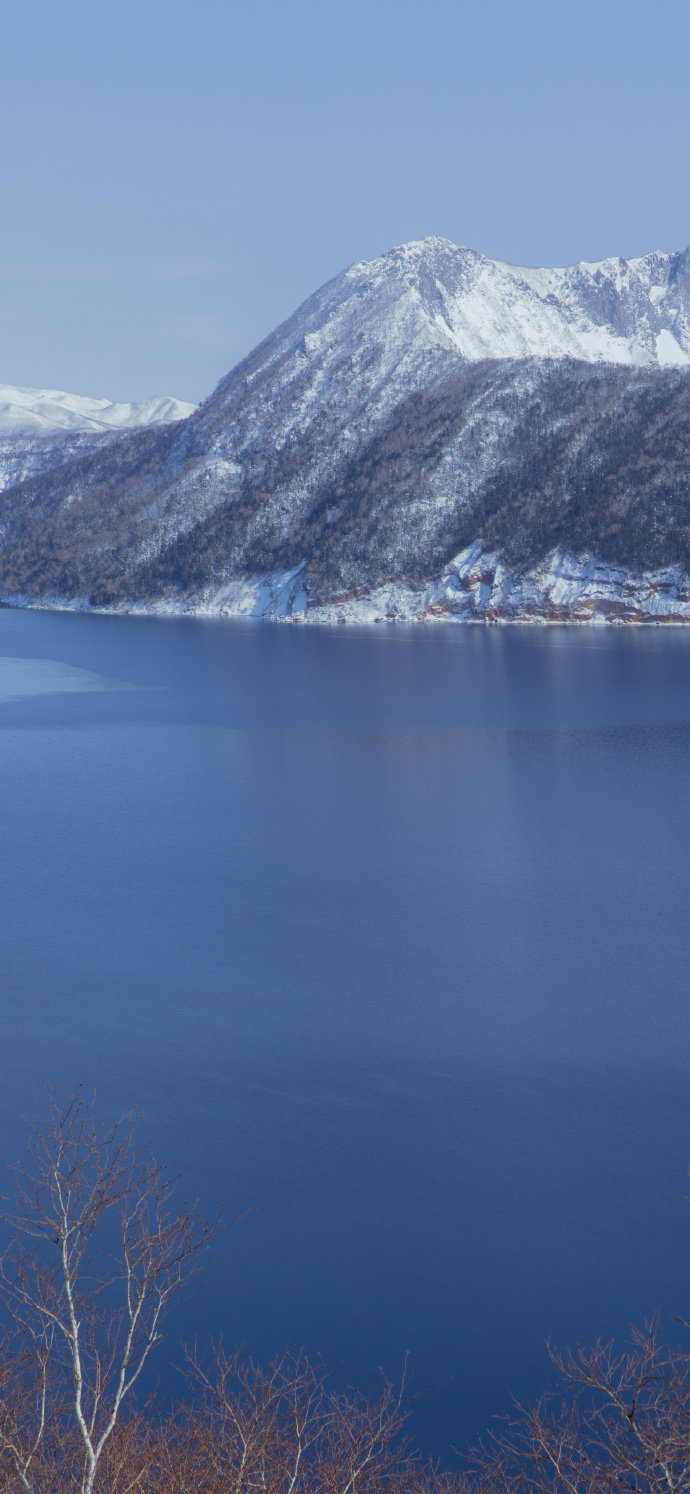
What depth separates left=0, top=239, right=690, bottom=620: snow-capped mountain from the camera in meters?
110

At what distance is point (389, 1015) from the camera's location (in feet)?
61.3

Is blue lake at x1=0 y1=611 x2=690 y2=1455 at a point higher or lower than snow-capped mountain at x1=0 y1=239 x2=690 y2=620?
lower

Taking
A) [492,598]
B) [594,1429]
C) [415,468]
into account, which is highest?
[415,468]

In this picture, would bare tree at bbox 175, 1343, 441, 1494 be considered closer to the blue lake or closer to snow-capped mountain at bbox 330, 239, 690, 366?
the blue lake

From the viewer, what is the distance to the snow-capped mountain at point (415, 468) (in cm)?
11038

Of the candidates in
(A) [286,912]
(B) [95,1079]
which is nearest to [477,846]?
(A) [286,912]

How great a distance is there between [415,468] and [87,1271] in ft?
413

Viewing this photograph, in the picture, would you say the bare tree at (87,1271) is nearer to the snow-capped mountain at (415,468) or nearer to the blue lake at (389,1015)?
the blue lake at (389,1015)

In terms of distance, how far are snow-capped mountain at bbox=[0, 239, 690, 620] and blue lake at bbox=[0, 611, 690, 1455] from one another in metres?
71.0

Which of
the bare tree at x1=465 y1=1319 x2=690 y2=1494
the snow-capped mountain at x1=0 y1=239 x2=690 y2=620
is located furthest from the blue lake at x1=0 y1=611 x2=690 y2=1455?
the snow-capped mountain at x1=0 y1=239 x2=690 y2=620

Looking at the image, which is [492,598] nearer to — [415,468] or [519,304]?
[415,468]

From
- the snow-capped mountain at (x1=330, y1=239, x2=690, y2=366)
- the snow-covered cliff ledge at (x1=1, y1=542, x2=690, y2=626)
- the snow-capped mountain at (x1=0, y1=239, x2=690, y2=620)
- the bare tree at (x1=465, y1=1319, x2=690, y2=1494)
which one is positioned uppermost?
the snow-capped mountain at (x1=330, y1=239, x2=690, y2=366)

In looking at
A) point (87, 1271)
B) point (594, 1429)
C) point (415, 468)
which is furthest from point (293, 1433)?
point (415, 468)

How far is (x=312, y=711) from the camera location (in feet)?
168
